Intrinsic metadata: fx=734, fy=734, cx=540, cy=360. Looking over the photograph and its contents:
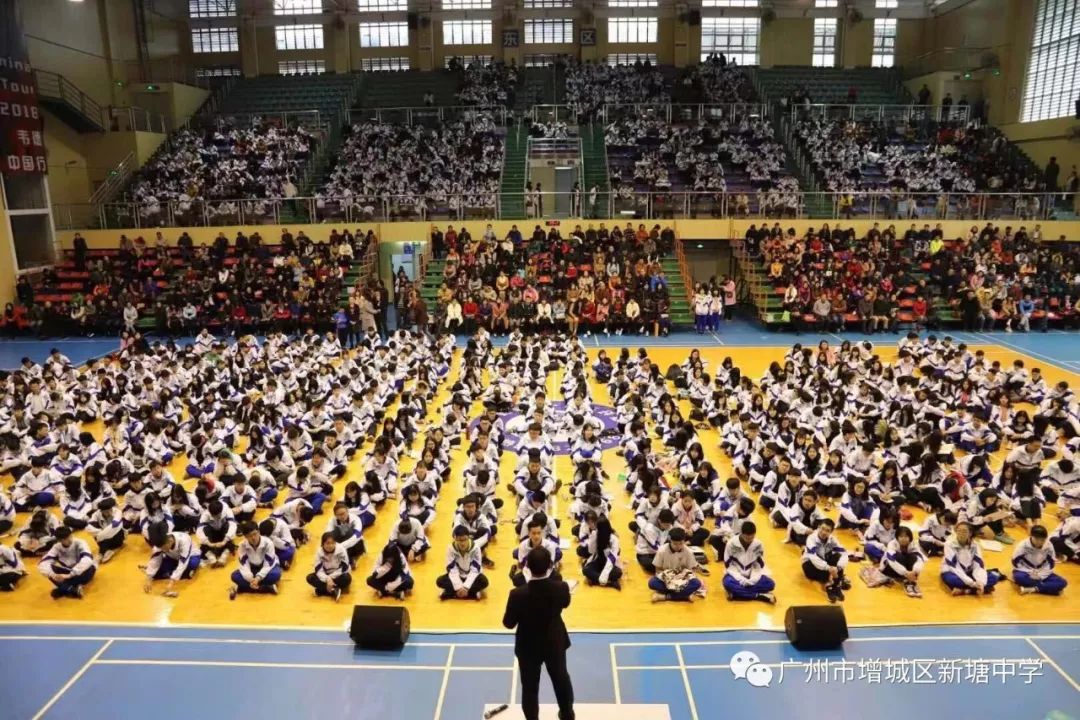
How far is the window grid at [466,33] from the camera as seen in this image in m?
42.8

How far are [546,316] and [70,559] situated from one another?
1717 cm

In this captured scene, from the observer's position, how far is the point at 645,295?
2552 cm

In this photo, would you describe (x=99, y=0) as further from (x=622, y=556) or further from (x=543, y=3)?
(x=622, y=556)

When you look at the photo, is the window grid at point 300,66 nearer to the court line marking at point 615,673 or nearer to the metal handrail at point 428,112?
the metal handrail at point 428,112

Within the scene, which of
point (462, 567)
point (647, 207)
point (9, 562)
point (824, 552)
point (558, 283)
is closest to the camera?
point (462, 567)

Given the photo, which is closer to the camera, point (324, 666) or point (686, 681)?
point (686, 681)

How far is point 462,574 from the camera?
9.13m

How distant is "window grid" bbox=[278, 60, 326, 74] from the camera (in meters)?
43.6

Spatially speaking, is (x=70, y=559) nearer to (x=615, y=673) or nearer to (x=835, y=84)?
(x=615, y=673)

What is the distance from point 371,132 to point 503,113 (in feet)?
20.9

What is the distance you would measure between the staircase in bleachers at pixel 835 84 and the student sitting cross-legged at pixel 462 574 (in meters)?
35.4

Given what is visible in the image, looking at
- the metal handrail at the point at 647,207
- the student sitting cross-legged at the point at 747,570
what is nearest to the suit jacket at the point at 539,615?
the student sitting cross-legged at the point at 747,570

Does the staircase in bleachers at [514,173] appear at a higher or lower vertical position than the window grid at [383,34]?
lower

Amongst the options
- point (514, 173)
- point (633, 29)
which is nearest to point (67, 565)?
point (514, 173)
